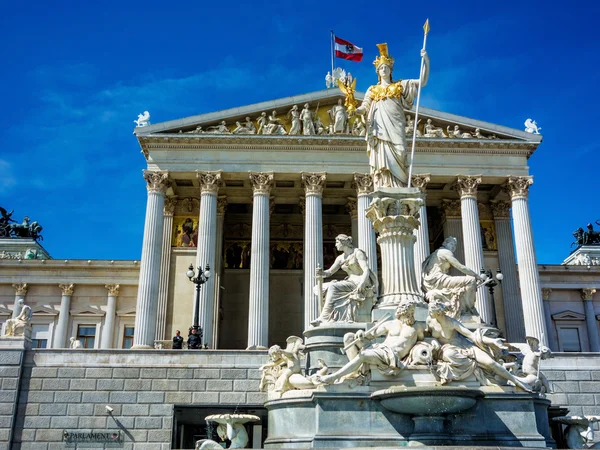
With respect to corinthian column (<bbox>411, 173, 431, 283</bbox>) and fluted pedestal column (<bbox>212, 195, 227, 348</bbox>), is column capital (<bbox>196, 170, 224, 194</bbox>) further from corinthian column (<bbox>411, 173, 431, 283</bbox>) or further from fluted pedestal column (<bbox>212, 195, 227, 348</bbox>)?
corinthian column (<bbox>411, 173, 431, 283</bbox>)

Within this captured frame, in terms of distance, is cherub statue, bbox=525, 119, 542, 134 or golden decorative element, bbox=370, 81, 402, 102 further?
cherub statue, bbox=525, 119, 542, 134

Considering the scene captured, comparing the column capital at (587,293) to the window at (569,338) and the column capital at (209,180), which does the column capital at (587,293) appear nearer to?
the window at (569,338)

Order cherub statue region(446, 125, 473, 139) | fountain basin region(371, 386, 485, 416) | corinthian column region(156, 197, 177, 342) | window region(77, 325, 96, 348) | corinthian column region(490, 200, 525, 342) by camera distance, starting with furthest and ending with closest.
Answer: window region(77, 325, 96, 348), cherub statue region(446, 125, 473, 139), corinthian column region(490, 200, 525, 342), corinthian column region(156, 197, 177, 342), fountain basin region(371, 386, 485, 416)

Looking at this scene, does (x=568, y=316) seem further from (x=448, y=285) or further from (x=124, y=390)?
(x=448, y=285)

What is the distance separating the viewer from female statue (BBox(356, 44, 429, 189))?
51.7 ft

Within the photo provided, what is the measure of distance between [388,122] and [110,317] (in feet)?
Answer: 126

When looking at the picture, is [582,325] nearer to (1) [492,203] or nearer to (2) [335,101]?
(1) [492,203]

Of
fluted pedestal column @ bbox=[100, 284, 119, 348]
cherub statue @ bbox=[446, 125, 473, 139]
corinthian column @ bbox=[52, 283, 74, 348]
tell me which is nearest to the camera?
cherub statue @ bbox=[446, 125, 473, 139]

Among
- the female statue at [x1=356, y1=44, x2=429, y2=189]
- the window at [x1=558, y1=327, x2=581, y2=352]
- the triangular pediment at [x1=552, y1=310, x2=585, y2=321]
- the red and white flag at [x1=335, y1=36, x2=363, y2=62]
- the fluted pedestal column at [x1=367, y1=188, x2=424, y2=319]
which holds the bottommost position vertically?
the fluted pedestal column at [x1=367, y1=188, x2=424, y2=319]

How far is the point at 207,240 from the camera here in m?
39.7

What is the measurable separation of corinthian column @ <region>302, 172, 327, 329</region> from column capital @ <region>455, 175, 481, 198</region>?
871 centimetres

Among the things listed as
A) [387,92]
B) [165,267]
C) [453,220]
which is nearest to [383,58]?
[387,92]

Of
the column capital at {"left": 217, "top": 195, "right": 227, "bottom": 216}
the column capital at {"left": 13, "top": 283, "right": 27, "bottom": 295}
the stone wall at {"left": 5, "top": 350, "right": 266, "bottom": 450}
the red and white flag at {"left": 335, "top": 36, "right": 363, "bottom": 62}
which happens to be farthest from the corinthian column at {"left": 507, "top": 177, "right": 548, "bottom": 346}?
the column capital at {"left": 13, "top": 283, "right": 27, "bottom": 295}

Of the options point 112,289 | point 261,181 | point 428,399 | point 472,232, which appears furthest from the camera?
point 112,289
